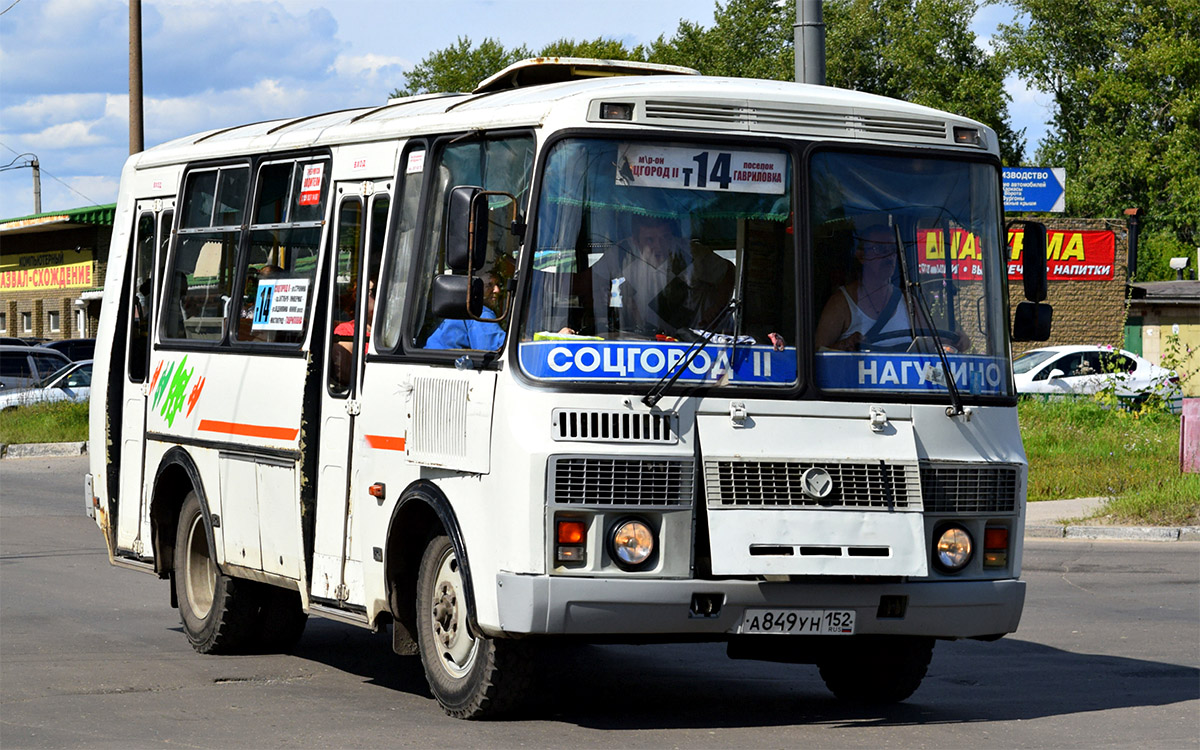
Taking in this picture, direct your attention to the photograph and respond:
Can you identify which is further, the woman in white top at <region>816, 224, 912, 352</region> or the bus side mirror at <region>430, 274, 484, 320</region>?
the woman in white top at <region>816, 224, 912, 352</region>

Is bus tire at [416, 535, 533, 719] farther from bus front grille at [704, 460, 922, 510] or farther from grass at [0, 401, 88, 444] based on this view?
grass at [0, 401, 88, 444]

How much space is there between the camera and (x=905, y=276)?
748cm

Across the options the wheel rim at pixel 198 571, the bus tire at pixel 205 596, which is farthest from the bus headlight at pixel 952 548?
the wheel rim at pixel 198 571

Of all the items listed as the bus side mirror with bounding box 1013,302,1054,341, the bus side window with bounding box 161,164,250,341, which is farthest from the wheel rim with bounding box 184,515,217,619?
the bus side mirror with bounding box 1013,302,1054,341

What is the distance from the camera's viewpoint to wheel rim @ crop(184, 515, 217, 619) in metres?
→ 10.1

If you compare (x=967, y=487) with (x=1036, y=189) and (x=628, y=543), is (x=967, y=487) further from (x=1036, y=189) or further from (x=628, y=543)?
(x=1036, y=189)

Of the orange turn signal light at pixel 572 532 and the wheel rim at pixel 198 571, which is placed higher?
the orange turn signal light at pixel 572 532

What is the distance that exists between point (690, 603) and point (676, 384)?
889 mm

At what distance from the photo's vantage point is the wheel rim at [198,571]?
1015cm

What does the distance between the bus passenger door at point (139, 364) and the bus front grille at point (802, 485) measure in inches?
196

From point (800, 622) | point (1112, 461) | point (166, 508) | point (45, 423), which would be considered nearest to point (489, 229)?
point (800, 622)

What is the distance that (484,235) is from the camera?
6.92 meters

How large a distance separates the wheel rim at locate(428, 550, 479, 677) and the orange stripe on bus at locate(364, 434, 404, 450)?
62cm

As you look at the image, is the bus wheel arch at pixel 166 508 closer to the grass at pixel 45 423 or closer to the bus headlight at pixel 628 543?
the bus headlight at pixel 628 543
